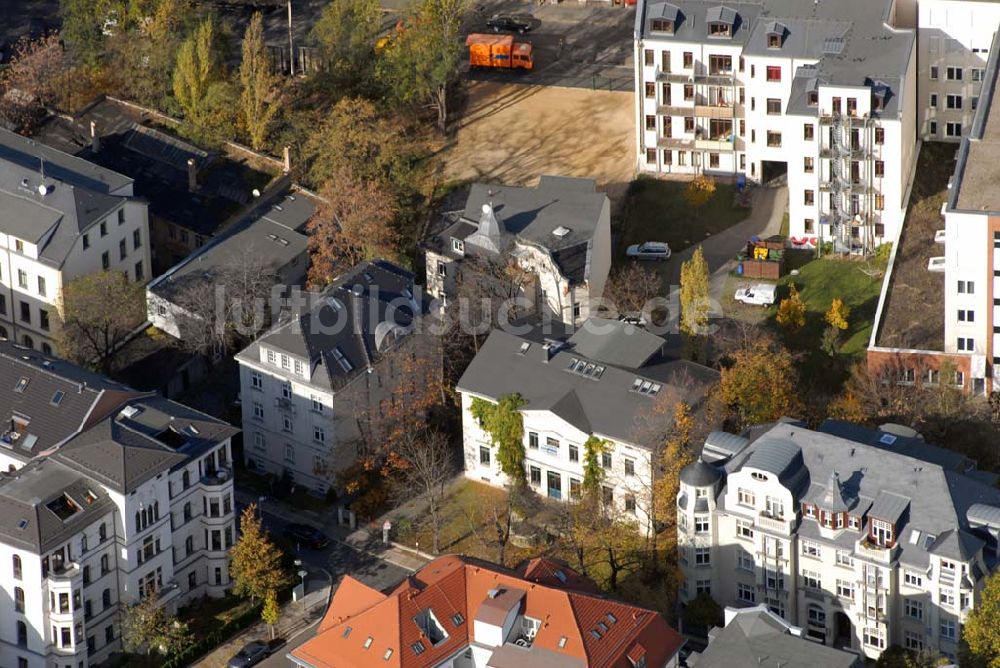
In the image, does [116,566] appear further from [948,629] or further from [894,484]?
[948,629]

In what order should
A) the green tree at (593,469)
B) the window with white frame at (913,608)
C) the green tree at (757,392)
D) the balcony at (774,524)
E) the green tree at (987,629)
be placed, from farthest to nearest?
the green tree at (757,392) → the green tree at (593,469) → the balcony at (774,524) → the window with white frame at (913,608) → the green tree at (987,629)

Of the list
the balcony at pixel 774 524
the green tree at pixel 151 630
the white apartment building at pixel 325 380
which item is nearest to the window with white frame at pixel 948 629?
the balcony at pixel 774 524

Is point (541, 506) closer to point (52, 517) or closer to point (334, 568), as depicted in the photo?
point (334, 568)

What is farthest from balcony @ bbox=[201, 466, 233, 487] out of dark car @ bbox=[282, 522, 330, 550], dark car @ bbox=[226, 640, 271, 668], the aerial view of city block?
dark car @ bbox=[226, 640, 271, 668]

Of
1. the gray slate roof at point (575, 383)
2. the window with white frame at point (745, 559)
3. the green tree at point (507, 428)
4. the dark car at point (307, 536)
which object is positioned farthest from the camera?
the green tree at point (507, 428)

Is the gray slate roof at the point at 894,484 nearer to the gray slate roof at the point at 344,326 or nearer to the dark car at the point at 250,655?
the gray slate roof at the point at 344,326

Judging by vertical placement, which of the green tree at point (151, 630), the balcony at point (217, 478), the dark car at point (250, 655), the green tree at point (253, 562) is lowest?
the dark car at point (250, 655)

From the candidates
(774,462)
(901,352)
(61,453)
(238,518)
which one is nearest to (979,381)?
(901,352)
